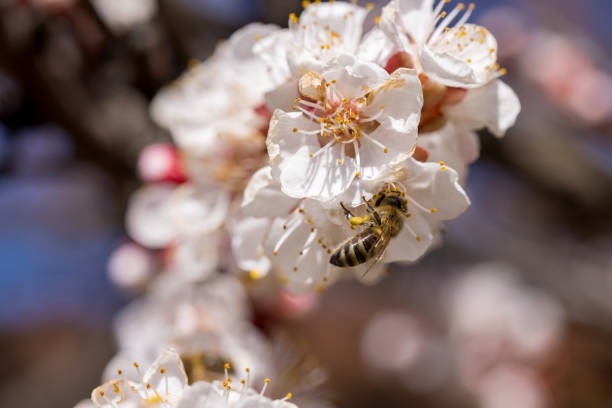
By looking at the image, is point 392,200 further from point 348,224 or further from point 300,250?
point 300,250

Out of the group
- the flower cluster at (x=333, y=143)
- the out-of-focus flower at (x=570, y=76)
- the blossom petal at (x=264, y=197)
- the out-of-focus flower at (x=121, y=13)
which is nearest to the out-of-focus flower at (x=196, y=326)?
the flower cluster at (x=333, y=143)

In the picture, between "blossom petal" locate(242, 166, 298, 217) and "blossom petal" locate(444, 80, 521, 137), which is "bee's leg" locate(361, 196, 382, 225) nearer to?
"blossom petal" locate(242, 166, 298, 217)

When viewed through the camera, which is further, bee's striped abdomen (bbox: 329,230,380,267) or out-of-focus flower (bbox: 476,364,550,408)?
out-of-focus flower (bbox: 476,364,550,408)

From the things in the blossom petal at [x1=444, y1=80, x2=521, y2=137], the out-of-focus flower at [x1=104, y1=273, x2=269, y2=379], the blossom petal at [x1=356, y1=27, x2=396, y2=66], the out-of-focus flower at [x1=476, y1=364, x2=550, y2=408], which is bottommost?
the out-of-focus flower at [x1=476, y1=364, x2=550, y2=408]

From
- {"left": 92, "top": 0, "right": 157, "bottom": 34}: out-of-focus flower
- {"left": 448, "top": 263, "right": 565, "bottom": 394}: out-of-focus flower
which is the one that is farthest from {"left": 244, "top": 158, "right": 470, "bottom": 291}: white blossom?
{"left": 448, "top": 263, "right": 565, "bottom": 394}: out-of-focus flower

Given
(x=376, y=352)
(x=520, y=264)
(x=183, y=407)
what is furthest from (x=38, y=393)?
(x=183, y=407)

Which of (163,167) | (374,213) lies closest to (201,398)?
(374,213)

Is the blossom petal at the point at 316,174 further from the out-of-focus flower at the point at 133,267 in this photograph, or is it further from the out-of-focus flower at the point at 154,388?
the out-of-focus flower at the point at 133,267
